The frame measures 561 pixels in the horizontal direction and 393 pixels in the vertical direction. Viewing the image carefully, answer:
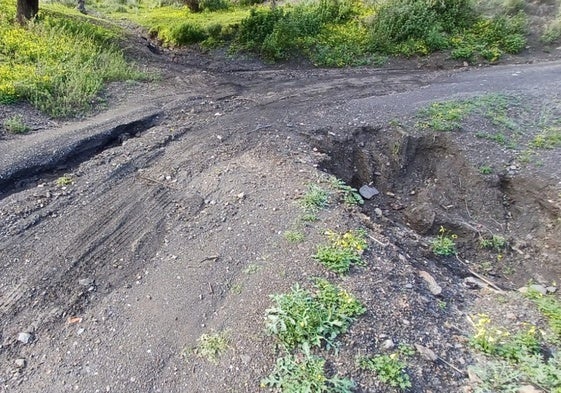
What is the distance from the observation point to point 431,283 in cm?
343

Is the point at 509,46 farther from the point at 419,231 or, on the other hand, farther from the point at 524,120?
the point at 419,231

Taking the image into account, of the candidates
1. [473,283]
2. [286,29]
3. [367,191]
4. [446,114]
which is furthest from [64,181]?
[286,29]

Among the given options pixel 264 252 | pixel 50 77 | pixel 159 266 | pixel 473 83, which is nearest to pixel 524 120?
pixel 473 83

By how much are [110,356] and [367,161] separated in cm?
338

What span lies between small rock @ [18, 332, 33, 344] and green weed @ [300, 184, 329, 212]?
2212 millimetres

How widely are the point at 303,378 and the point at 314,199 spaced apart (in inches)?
70.1

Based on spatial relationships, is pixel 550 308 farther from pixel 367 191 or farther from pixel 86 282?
pixel 86 282

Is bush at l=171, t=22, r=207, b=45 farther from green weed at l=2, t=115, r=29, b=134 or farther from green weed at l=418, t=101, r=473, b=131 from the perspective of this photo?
green weed at l=418, t=101, r=473, b=131

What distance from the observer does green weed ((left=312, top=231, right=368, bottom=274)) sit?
3271mm

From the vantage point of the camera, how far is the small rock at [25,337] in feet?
9.28

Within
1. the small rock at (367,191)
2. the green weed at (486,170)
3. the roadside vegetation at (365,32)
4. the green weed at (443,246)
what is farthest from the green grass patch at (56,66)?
the green weed at (486,170)

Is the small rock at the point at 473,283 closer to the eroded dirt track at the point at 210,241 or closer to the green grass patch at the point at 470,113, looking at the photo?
the eroded dirt track at the point at 210,241

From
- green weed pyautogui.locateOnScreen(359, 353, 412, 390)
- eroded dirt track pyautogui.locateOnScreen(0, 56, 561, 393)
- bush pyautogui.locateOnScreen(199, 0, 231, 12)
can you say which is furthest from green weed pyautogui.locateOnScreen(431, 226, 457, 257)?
bush pyautogui.locateOnScreen(199, 0, 231, 12)

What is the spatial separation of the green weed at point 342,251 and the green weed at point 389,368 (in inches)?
28.5
